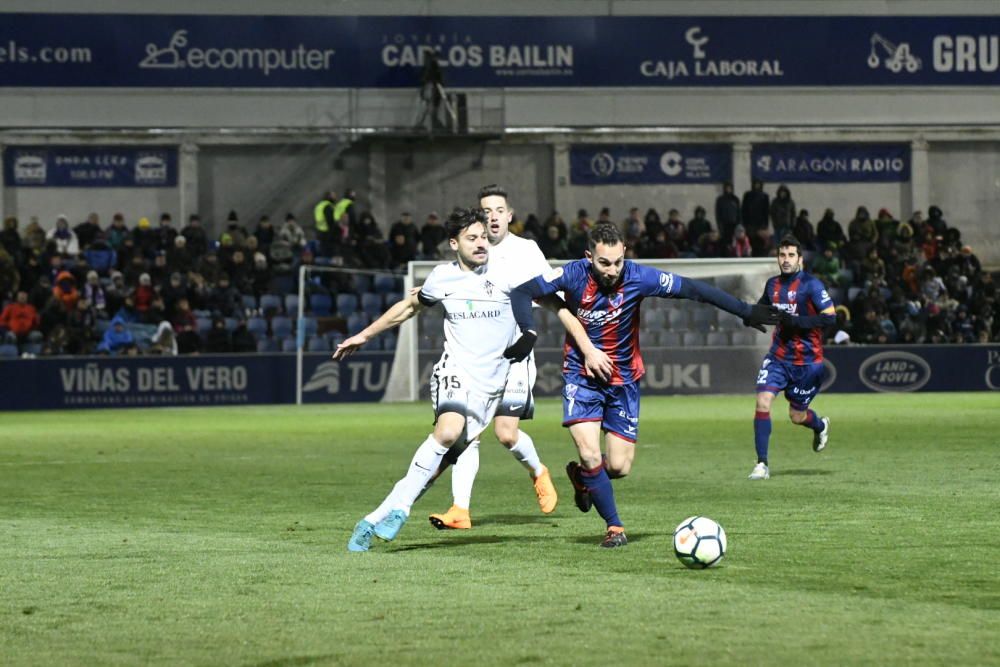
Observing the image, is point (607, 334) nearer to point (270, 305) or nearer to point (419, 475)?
point (419, 475)

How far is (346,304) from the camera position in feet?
112

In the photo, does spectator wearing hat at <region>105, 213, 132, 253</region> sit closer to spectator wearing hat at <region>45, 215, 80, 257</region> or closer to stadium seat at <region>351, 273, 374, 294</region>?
spectator wearing hat at <region>45, 215, 80, 257</region>

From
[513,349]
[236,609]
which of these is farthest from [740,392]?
[236,609]

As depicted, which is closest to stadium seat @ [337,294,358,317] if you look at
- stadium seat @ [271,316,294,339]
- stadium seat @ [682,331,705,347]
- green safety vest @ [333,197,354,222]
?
stadium seat @ [271,316,294,339]

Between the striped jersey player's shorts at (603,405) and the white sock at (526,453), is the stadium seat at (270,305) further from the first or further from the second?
the striped jersey player's shorts at (603,405)

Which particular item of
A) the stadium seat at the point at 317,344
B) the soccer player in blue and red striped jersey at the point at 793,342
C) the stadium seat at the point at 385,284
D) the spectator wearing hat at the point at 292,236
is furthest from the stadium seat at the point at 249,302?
the soccer player in blue and red striped jersey at the point at 793,342

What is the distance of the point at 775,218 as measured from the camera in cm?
3919

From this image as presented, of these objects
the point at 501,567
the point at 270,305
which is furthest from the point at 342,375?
the point at 501,567

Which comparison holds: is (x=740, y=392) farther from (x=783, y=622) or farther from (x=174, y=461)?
(x=783, y=622)

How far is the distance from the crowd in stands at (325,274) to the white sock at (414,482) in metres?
22.3

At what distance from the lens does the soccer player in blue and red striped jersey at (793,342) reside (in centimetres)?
1452

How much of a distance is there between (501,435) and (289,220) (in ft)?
89.0

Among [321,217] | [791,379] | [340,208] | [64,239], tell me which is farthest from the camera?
[321,217]

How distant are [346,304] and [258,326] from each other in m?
1.94
